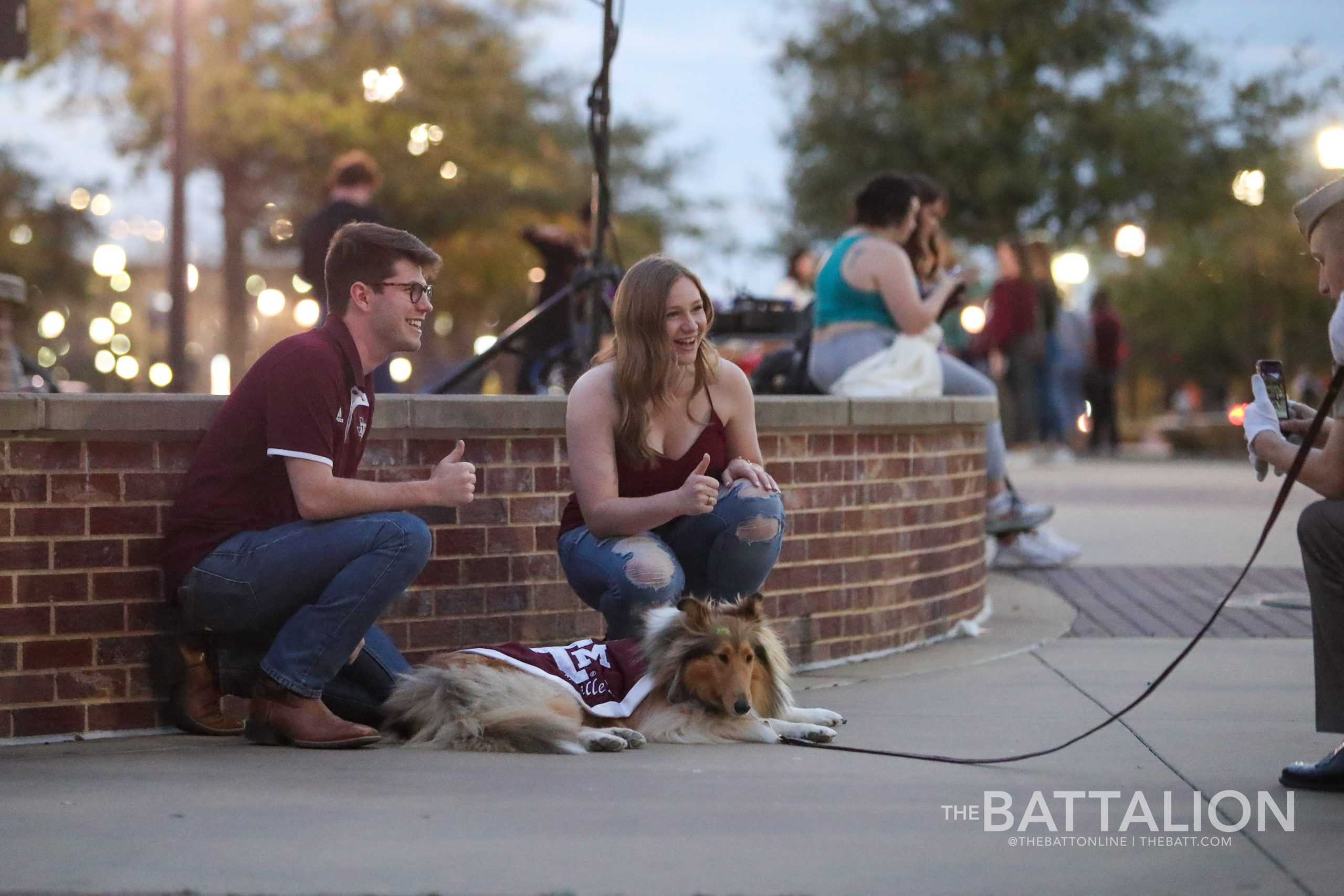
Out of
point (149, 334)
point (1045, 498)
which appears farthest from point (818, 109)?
point (149, 334)

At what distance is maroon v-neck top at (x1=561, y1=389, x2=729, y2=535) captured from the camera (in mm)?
5441

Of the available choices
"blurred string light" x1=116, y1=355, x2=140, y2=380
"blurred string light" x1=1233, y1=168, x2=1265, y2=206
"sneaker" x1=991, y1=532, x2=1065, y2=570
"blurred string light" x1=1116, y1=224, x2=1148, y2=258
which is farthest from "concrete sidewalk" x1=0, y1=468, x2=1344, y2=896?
"blurred string light" x1=1116, y1=224, x2=1148, y2=258

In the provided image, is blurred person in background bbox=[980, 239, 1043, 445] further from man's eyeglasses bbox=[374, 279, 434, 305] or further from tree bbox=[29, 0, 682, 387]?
man's eyeglasses bbox=[374, 279, 434, 305]

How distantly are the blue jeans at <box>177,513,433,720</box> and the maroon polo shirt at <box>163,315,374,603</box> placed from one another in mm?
67

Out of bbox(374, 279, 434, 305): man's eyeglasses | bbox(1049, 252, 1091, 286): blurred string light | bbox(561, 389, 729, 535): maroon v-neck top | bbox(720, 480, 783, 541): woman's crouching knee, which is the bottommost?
bbox(720, 480, 783, 541): woman's crouching knee

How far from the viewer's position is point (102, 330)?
165ft

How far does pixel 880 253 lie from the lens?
316 inches

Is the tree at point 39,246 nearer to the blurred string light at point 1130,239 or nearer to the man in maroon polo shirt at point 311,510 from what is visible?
the blurred string light at point 1130,239

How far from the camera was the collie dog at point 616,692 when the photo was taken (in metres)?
4.90

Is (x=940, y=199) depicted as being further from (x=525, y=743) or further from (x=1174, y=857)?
(x=1174, y=857)

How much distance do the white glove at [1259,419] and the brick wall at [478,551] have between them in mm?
2129

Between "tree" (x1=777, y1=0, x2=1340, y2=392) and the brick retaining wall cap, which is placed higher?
"tree" (x1=777, y1=0, x2=1340, y2=392)

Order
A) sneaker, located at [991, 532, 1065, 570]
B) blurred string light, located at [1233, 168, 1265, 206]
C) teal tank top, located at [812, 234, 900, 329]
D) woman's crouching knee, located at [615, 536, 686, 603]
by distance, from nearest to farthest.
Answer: woman's crouching knee, located at [615, 536, 686, 603] < teal tank top, located at [812, 234, 900, 329] < sneaker, located at [991, 532, 1065, 570] < blurred string light, located at [1233, 168, 1265, 206]

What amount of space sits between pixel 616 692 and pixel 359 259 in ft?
5.00
